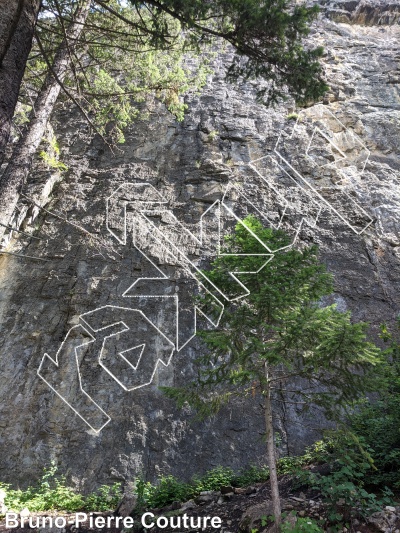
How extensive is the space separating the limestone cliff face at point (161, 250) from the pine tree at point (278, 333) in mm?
3045

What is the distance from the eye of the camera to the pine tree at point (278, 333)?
4.23 metres

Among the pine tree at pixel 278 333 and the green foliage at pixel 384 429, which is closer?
the pine tree at pixel 278 333

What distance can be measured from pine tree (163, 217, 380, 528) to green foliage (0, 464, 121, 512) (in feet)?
9.65

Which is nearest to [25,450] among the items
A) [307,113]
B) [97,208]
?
[97,208]

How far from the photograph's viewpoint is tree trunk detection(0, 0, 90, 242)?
5891 millimetres

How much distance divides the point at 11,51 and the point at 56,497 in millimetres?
6328

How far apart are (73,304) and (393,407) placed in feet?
20.8

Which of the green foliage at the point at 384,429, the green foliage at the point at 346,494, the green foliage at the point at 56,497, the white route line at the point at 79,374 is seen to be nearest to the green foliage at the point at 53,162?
the white route line at the point at 79,374

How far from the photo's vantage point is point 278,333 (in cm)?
479

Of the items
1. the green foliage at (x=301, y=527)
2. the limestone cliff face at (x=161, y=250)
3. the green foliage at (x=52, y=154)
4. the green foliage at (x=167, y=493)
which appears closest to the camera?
the green foliage at (x=301, y=527)

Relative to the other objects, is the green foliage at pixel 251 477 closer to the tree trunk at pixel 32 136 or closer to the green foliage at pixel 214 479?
the green foliage at pixel 214 479

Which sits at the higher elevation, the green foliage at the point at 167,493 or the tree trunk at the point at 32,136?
the tree trunk at the point at 32,136

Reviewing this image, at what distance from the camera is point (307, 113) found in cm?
1323

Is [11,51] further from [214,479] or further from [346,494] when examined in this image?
[214,479]
